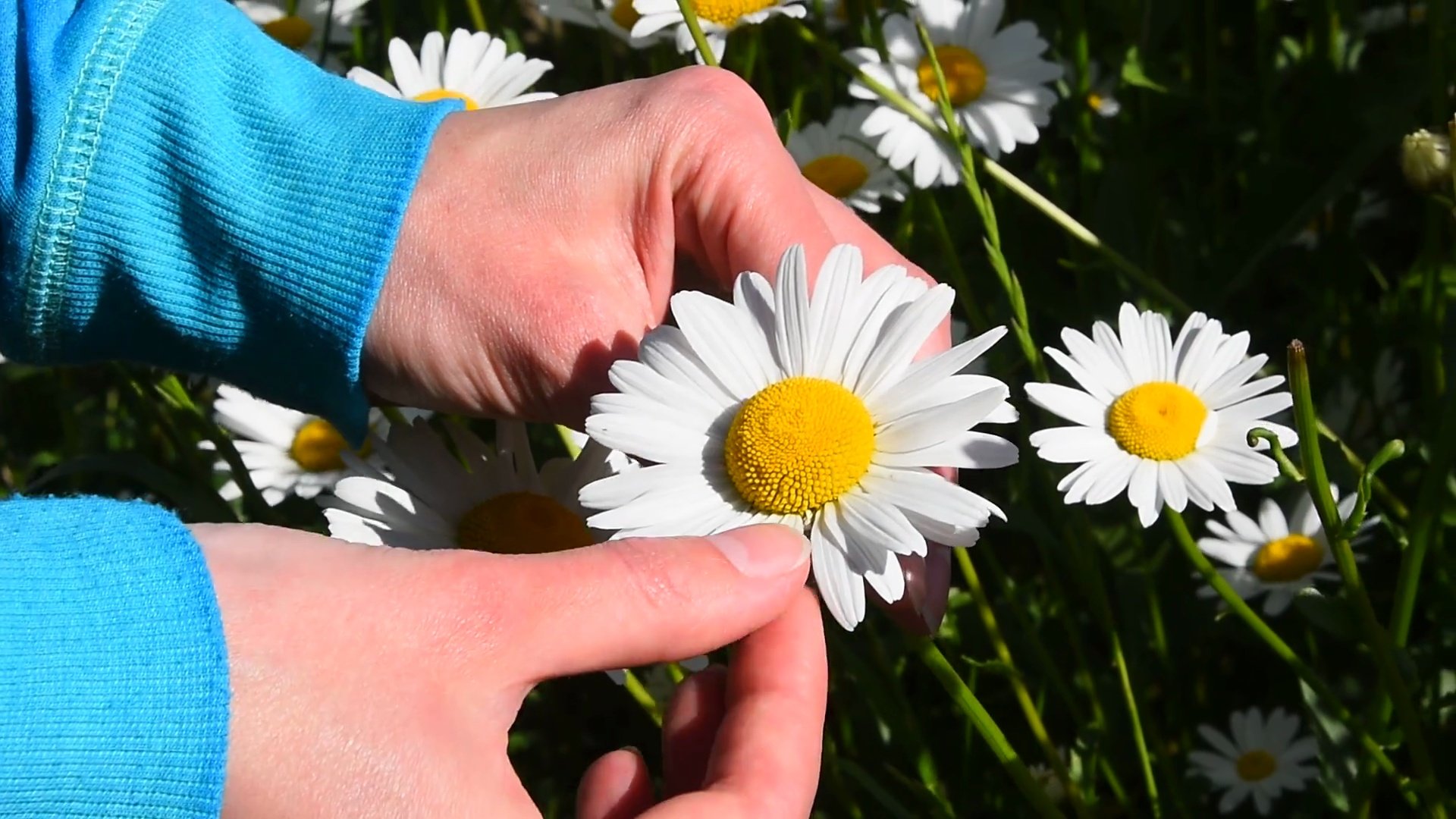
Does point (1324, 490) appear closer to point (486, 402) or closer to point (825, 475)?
point (825, 475)

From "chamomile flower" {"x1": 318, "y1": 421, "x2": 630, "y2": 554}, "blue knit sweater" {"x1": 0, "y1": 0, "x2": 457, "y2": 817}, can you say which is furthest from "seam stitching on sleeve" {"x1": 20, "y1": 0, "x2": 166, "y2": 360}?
"chamomile flower" {"x1": 318, "y1": 421, "x2": 630, "y2": 554}

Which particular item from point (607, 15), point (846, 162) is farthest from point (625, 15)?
point (846, 162)

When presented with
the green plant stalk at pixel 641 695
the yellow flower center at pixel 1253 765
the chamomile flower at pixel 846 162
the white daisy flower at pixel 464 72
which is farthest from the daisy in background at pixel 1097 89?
the green plant stalk at pixel 641 695

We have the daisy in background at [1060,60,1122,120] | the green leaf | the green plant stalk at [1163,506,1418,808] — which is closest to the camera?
the green plant stalk at [1163,506,1418,808]

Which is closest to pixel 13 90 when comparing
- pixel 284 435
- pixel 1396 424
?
pixel 284 435

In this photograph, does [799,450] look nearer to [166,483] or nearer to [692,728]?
[692,728]

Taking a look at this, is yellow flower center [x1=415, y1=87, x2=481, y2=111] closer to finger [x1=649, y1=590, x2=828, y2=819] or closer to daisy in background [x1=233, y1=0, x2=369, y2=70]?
daisy in background [x1=233, y1=0, x2=369, y2=70]
